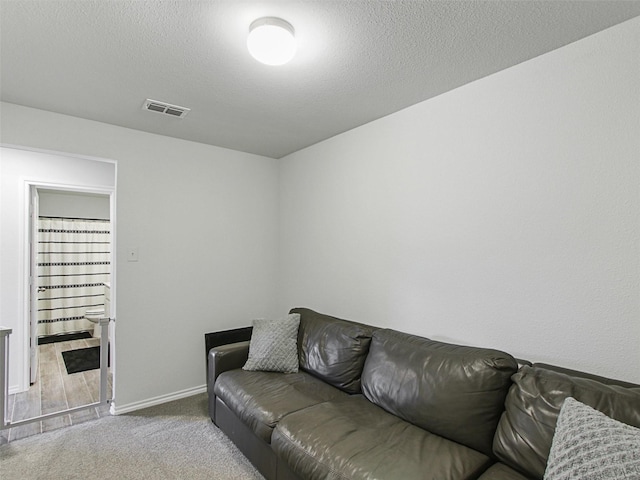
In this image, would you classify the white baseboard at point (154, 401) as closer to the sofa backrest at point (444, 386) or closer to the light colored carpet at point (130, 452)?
the light colored carpet at point (130, 452)

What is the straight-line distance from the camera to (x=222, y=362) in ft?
9.00

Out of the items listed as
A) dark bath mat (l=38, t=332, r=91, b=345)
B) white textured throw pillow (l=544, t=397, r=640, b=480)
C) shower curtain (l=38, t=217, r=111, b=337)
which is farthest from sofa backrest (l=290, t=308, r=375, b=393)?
shower curtain (l=38, t=217, r=111, b=337)

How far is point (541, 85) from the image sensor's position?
1.89 metres

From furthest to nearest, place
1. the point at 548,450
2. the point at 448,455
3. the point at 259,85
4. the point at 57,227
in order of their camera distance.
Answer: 1. the point at 57,227
2. the point at 259,85
3. the point at 448,455
4. the point at 548,450

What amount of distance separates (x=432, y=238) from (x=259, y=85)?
5.20ft

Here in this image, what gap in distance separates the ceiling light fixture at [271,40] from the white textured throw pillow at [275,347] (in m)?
2.00

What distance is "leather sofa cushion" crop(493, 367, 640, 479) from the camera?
133 cm

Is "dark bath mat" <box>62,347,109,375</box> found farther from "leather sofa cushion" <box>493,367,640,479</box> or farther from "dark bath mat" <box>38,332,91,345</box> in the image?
"leather sofa cushion" <box>493,367,640,479</box>

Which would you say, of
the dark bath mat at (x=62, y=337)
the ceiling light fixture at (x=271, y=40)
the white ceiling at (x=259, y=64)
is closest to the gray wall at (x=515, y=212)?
the white ceiling at (x=259, y=64)

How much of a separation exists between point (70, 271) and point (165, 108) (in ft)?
15.0

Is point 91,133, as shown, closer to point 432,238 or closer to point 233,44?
point 233,44

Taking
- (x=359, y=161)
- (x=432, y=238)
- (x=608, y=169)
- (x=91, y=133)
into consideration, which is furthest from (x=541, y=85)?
(x=91, y=133)

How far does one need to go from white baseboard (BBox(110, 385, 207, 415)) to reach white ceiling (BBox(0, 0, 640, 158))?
2.49 meters

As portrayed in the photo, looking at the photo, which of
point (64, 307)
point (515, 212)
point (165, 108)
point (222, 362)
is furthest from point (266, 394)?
point (64, 307)
